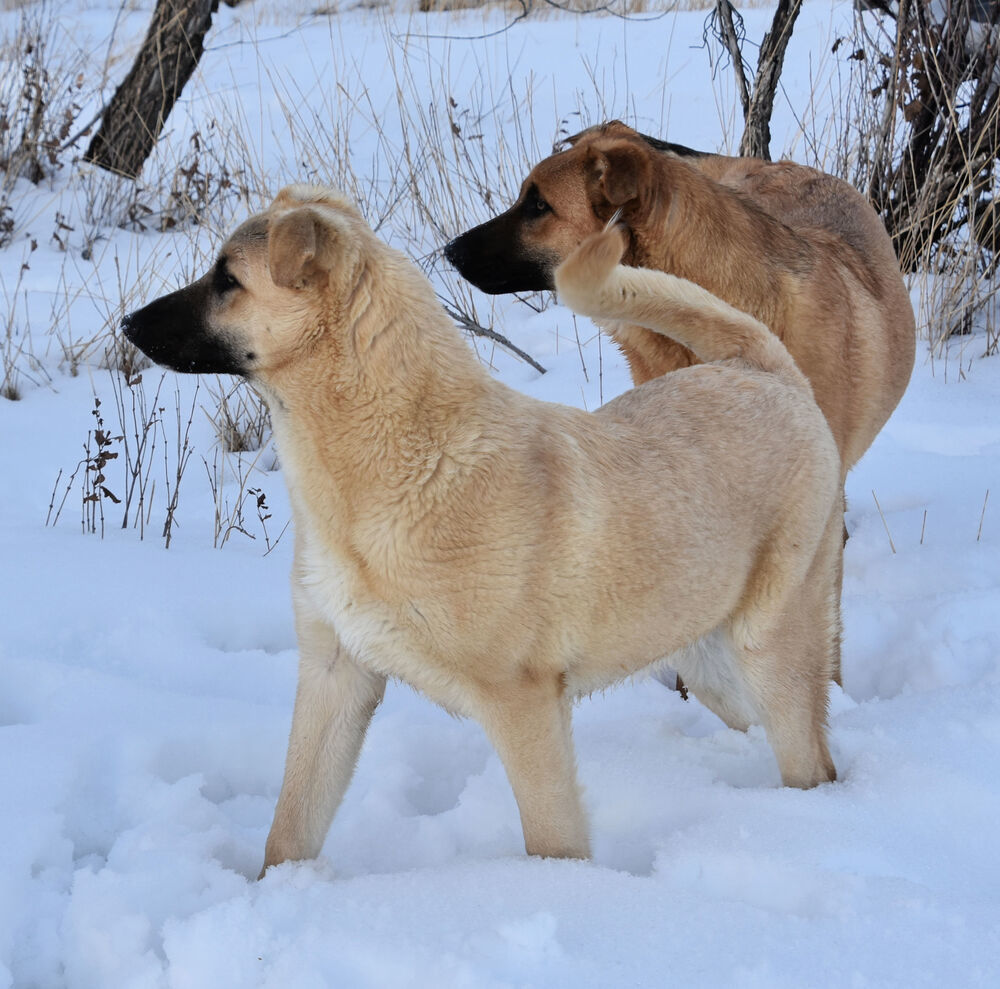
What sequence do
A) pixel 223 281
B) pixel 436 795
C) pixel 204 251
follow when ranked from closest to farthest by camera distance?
pixel 223 281 → pixel 436 795 → pixel 204 251

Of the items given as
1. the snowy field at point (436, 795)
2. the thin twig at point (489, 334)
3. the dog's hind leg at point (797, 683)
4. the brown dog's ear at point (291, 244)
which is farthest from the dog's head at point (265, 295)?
the thin twig at point (489, 334)

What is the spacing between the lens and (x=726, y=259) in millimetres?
4133

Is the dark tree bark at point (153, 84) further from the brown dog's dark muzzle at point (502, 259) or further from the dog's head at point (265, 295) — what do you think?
the dog's head at point (265, 295)

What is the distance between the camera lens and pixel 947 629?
4172mm

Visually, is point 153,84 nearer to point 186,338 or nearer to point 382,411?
point 186,338

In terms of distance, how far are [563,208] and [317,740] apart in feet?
7.59

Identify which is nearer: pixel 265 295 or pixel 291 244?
pixel 291 244

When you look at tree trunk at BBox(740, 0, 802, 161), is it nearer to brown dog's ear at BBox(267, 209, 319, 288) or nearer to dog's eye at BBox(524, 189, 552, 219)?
dog's eye at BBox(524, 189, 552, 219)

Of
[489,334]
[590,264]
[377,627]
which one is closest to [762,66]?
[489,334]

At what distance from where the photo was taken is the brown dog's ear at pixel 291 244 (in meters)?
2.57

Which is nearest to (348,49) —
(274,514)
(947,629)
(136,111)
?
(136,111)

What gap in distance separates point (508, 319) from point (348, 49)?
20.7ft

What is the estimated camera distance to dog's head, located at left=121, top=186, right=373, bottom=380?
261 centimetres

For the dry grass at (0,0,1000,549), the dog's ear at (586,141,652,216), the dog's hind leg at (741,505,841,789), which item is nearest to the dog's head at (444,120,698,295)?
the dog's ear at (586,141,652,216)
